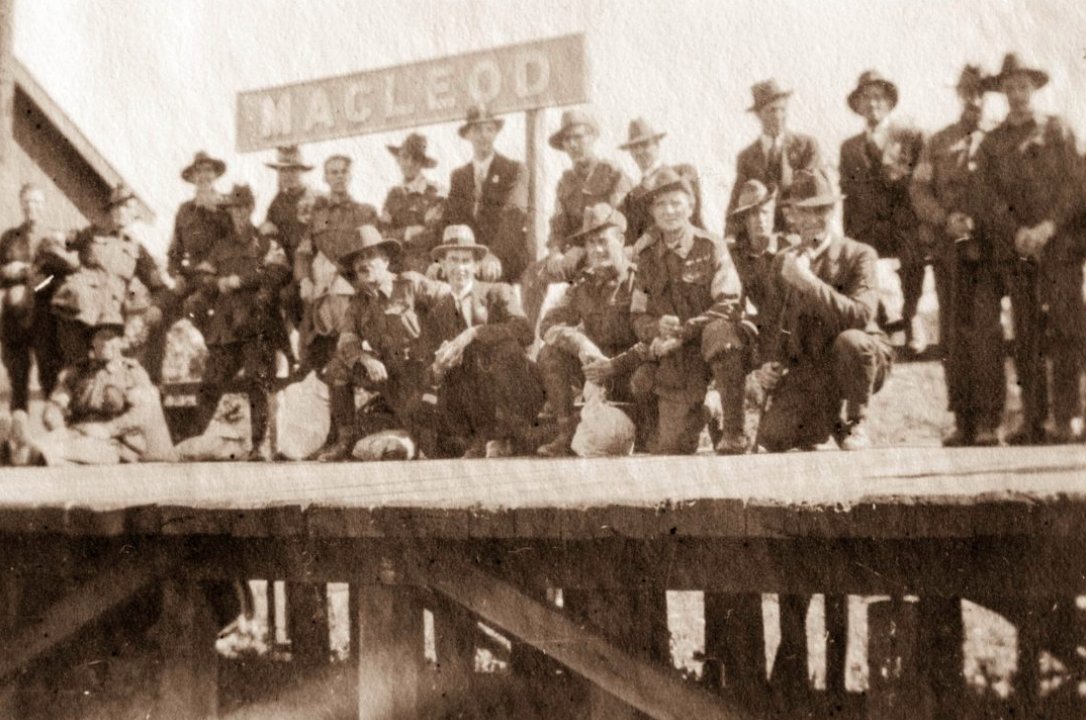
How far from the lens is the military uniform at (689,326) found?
3.46 metres

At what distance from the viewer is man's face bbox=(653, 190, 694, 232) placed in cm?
374

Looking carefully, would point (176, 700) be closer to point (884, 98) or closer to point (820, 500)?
point (820, 500)

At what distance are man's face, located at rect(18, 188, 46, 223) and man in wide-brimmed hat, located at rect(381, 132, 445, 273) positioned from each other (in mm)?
1554

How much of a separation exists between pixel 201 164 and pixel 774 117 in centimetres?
222

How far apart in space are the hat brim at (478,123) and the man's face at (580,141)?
0.95 feet

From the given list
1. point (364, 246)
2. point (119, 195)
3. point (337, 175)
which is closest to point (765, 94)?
point (364, 246)

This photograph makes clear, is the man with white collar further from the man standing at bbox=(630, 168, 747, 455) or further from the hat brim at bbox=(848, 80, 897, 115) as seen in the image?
the hat brim at bbox=(848, 80, 897, 115)

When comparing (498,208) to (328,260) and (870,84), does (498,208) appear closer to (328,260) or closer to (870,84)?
(328,260)

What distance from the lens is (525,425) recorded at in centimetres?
381

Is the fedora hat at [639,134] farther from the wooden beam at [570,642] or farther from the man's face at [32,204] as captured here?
the man's face at [32,204]

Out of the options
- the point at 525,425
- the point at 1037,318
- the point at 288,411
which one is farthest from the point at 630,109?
the point at 288,411

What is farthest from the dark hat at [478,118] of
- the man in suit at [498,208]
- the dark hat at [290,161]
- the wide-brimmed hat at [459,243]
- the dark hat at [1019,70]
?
the dark hat at [1019,70]

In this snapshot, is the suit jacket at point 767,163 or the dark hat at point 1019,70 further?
the suit jacket at point 767,163

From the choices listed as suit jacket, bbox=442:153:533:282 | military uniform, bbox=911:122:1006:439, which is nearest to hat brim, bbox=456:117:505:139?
suit jacket, bbox=442:153:533:282
